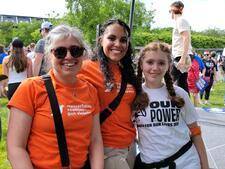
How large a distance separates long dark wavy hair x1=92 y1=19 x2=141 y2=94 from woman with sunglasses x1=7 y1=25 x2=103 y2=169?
34 cm

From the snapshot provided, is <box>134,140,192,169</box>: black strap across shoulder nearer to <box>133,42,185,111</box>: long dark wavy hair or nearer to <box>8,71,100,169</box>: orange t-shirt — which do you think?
<box>133,42,185,111</box>: long dark wavy hair

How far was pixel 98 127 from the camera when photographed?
2479mm

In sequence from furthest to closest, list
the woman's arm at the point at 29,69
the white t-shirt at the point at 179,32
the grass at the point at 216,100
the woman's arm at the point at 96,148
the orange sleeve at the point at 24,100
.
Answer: the grass at the point at 216,100
the woman's arm at the point at 29,69
the white t-shirt at the point at 179,32
the woman's arm at the point at 96,148
the orange sleeve at the point at 24,100

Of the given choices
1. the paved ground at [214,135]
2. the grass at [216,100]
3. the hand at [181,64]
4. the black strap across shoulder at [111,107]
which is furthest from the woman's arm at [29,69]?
the grass at [216,100]

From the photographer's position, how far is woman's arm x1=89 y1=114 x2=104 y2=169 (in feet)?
7.87

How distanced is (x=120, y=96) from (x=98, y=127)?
0.32 metres

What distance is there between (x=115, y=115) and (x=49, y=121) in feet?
2.05

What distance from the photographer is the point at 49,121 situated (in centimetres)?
216

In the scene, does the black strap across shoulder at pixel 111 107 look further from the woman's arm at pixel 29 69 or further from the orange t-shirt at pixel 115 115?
the woman's arm at pixel 29 69

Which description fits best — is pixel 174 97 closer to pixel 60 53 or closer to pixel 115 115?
pixel 115 115

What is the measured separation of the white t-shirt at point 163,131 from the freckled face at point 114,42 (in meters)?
0.38

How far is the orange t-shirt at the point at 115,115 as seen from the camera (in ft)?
8.63

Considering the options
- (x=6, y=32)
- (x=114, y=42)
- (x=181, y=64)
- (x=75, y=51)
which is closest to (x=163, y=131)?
(x=114, y=42)

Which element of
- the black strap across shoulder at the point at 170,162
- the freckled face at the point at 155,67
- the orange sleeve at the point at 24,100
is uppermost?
the freckled face at the point at 155,67
